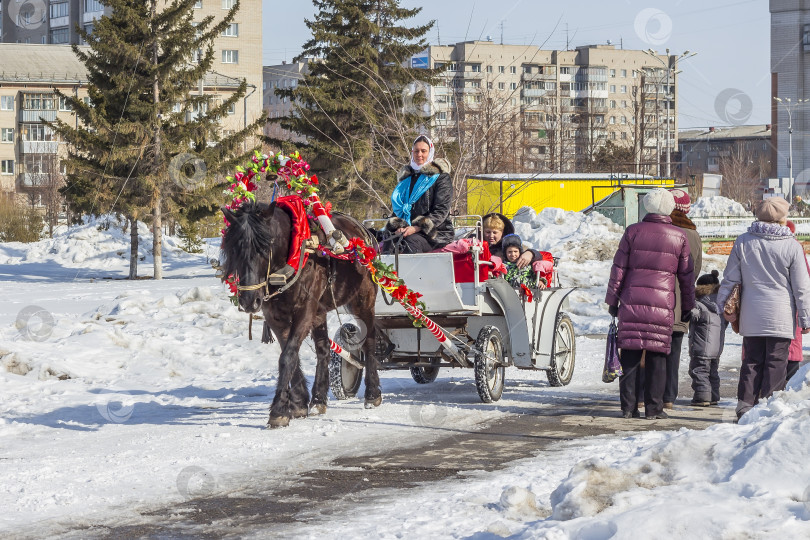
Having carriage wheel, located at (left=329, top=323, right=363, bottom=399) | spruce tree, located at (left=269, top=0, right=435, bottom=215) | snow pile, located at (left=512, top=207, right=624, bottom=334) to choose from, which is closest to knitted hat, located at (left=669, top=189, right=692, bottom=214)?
carriage wheel, located at (left=329, top=323, right=363, bottom=399)

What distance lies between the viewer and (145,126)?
1353 inches

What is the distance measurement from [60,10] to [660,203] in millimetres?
118609

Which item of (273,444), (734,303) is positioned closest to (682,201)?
(734,303)

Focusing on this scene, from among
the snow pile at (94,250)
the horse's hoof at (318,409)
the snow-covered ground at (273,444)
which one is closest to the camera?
the snow-covered ground at (273,444)

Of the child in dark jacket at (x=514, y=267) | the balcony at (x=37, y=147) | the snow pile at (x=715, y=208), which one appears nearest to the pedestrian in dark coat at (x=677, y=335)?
the child in dark jacket at (x=514, y=267)

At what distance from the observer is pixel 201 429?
884 centimetres

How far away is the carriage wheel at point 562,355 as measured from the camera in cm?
1176

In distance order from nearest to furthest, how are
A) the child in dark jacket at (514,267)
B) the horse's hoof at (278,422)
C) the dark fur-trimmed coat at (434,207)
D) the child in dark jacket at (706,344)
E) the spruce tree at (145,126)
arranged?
the horse's hoof at (278,422)
the dark fur-trimmed coat at (434,207)
the child in dark jacket at (706,344)
the child in dark jacket at (514,267)
the spruce tree at (145,126)

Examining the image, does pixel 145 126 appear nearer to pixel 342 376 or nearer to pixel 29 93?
pixel 342 376

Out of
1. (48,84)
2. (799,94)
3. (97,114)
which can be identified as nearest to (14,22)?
(48,84)

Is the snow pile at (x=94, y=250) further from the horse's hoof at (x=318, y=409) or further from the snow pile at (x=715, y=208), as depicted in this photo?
the horse's hoof at (x=318, y=409)

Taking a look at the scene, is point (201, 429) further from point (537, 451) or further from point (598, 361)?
point (598, 361)

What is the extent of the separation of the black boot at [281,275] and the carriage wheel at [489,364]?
2202 mm

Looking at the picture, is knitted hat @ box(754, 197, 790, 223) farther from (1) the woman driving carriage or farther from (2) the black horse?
(2) the black horse
